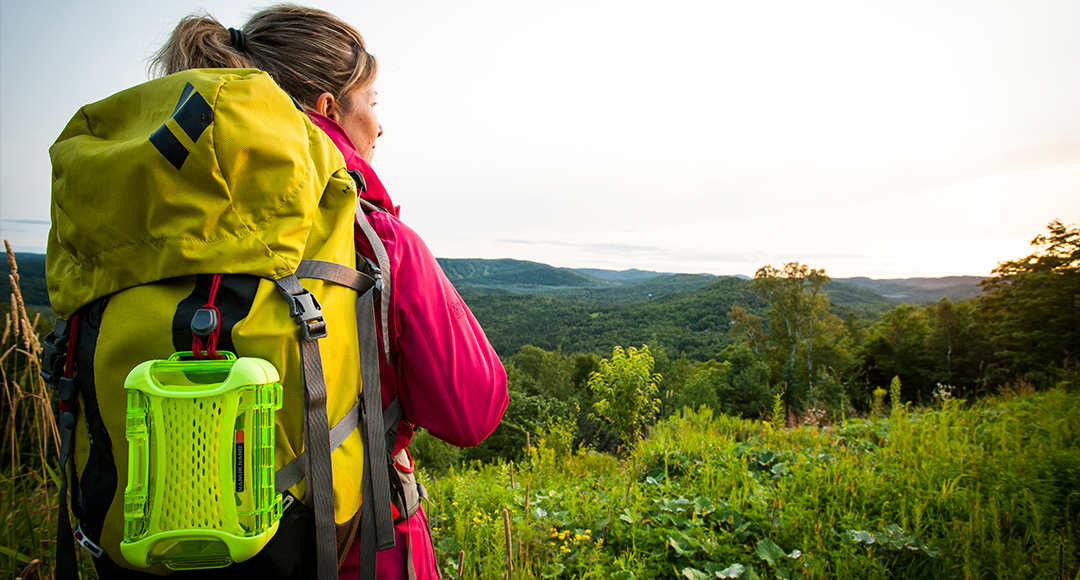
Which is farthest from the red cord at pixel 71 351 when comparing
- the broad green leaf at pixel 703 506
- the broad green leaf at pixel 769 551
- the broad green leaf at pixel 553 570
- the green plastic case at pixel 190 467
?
the broad green leaf at pixel 703 506

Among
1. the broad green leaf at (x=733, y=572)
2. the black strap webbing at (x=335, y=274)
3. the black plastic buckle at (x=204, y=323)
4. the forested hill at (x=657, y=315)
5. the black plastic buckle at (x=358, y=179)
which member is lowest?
the forested hill at (x=657, y=315)

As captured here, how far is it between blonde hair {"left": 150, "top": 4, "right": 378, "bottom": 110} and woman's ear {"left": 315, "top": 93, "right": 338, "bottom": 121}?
0.05 feet

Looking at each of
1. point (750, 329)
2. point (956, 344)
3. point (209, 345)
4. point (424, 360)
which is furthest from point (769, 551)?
point (750, 329)

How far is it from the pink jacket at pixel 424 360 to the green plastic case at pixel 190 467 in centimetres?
29

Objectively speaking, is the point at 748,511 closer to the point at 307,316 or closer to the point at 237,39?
the point at 307,316

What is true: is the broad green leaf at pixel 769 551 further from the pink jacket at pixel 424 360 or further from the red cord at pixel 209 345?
the red cord at pixel 209 345

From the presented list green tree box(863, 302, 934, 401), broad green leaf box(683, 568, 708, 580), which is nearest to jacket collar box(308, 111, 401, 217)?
broad green leaf box(683, 568, 708, 580)

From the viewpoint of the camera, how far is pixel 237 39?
106cm

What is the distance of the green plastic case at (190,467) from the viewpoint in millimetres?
639

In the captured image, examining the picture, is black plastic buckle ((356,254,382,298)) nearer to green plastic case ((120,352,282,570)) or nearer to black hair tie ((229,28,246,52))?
green plastic case ((120,352,282,570))

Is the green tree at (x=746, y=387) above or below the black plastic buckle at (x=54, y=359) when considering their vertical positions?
below

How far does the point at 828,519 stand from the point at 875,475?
786 millimetres

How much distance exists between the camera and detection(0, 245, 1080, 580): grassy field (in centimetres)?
188

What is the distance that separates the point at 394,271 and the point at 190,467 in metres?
0.46
